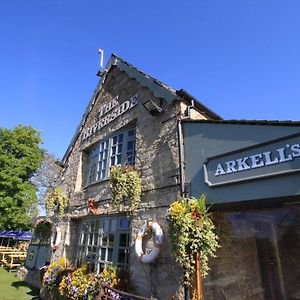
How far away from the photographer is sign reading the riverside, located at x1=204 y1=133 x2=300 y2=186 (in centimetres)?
423

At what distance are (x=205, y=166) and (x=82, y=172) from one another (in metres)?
6.65

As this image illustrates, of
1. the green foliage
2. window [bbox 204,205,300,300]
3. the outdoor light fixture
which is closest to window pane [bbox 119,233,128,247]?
window [bbox 204,205,300,300]

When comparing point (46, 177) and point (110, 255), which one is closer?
point (110, 255)

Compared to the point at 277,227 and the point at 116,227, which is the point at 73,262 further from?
the point at 277,227

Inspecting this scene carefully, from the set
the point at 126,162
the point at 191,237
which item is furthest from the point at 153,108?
the point at 191,237

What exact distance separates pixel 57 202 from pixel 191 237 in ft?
24.5

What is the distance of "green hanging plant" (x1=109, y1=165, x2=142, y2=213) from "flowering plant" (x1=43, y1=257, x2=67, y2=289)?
12.2ft

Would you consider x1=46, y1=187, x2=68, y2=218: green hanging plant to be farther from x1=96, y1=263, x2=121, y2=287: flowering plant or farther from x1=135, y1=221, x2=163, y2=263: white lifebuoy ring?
x1=135, y1=221, x2=163, y2=263: white lifebuoy ring

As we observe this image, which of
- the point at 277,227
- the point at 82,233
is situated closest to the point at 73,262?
the point at 82,233

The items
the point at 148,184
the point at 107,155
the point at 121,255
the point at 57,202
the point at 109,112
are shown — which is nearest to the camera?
the point at 148,184

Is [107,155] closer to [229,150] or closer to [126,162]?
[126,162]

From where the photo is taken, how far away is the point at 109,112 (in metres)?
9.84

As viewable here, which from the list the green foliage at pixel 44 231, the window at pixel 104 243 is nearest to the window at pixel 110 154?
the window at pixel 104 243

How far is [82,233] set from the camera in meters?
9.35
